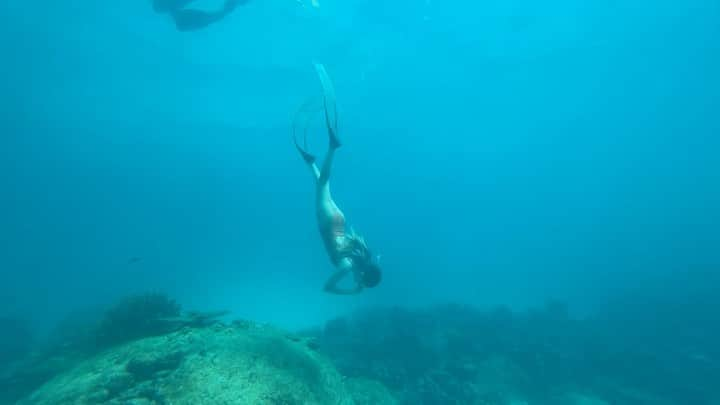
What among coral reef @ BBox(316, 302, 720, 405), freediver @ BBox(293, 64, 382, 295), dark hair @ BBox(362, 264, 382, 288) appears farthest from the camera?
coral reef @ BBox(316, 302, 720, 405)

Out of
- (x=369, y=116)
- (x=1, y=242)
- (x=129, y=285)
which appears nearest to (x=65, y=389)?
(x=369, y=116)

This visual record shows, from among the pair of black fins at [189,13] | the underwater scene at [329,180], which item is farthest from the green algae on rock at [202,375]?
the pair of black fins at [189,13]

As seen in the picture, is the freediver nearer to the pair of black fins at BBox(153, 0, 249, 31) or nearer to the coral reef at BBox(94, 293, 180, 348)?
the coral reef at BBox(94, 293, 180, 348)

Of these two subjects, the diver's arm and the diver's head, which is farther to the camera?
the diver's arm

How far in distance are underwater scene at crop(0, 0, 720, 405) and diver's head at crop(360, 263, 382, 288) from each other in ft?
0.22

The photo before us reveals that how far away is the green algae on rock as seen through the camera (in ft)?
14.4

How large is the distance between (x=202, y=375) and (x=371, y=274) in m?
3.03

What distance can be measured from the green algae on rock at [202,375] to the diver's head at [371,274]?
166 centimetres

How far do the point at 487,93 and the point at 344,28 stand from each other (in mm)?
26828

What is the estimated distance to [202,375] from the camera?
Answer: 462 cm

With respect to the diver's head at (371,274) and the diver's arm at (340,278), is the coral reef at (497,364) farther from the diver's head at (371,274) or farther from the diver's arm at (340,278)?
the diver's head at (371,274)

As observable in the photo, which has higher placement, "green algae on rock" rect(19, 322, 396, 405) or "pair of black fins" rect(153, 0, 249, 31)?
"pair of black fins" rect(153, 0, 249, 31)

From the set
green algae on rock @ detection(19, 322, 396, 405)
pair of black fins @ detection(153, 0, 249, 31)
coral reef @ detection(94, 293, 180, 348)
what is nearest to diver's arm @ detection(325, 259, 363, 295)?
green algae on rock @ detection(19, 322, 396, 405)

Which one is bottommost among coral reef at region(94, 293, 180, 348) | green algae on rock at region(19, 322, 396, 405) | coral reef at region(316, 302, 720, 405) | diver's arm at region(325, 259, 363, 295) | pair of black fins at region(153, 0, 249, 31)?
green algae on rock at region(19, 322, 396, 405)
